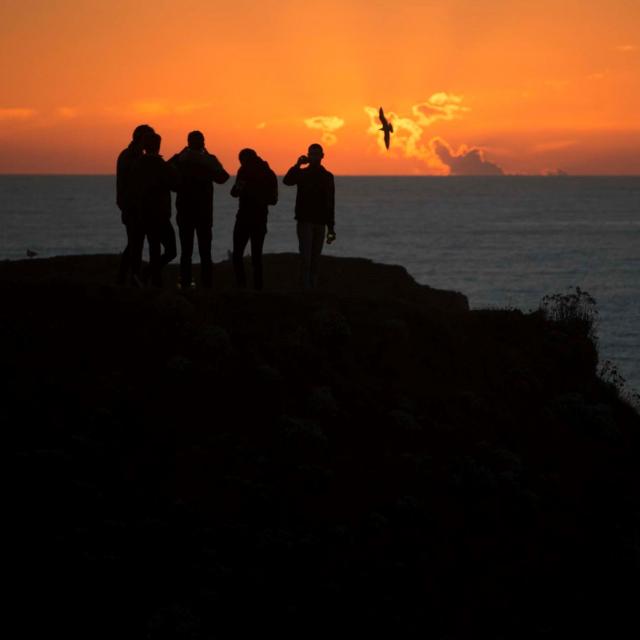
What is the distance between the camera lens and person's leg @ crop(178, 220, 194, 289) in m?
17.2

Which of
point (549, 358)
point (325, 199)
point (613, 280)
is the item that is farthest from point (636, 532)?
point (613, 280)

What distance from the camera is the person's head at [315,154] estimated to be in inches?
702

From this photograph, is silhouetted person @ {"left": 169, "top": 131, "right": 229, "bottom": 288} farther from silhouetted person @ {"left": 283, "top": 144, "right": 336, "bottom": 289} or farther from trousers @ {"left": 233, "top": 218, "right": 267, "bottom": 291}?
silhouetted person @ {"left": 283, "top": 144, "right": 336, "bottom": 289}

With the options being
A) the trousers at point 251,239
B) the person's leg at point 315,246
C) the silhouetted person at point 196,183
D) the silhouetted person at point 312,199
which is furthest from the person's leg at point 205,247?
the person's leg at point 315,246

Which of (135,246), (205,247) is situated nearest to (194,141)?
(205,247)

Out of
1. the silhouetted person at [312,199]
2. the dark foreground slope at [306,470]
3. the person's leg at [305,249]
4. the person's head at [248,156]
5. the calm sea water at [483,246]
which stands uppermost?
the person's head at [248,156]

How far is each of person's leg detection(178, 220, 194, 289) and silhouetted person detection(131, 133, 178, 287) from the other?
387 mm

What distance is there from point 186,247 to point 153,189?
1.47m

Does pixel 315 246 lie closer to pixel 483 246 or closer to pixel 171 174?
pixel 171 174

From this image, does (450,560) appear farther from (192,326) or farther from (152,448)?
(192,326)

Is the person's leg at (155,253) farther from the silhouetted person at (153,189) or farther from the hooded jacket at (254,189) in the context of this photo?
the hooded jacket at (254,189)

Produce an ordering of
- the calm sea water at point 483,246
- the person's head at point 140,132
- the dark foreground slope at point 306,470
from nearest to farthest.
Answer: the dark foreground slope at point 306,470 < the person's head at point 140,132 < the calm sea water at point 483,246

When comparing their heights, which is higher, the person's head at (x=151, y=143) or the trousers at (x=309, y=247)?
the person's head at (x=151, y=143)

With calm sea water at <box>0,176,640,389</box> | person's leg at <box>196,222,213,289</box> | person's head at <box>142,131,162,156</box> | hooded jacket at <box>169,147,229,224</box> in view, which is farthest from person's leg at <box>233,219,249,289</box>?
calm sea water at <box>0,176,640,389</box>
